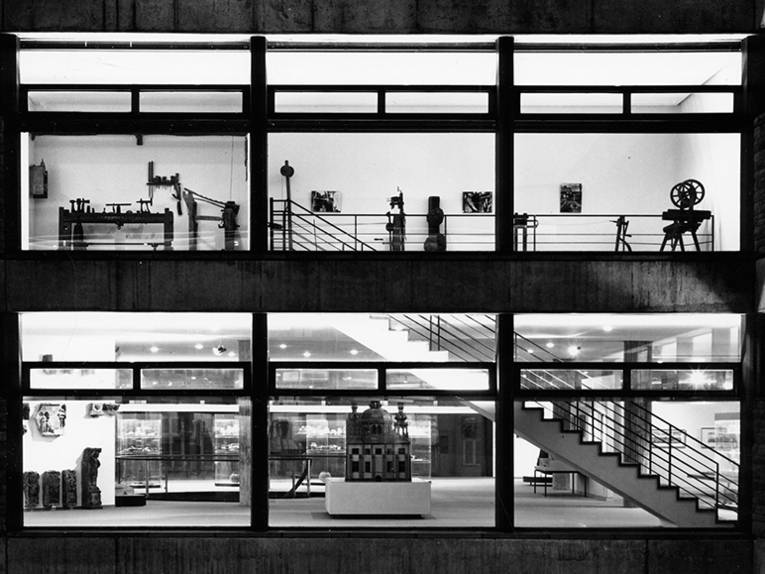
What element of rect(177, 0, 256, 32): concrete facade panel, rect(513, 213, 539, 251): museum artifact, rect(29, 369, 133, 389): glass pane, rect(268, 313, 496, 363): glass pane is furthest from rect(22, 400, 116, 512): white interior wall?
rect(513, 213, 539, 251): museum artifact

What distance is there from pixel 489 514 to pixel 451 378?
5.83 feet

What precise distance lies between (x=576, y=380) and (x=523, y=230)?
2002 mm

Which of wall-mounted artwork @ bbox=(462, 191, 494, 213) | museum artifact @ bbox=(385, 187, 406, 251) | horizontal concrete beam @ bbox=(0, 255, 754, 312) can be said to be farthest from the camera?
Answer: wall-mounted artwork @ bbox=(462, 191, 494, 213)

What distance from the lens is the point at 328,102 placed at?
526 inches

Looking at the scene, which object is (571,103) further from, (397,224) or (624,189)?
(397,224)

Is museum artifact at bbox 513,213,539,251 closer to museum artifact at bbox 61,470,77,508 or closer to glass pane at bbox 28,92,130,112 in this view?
glass pane at bbox 28,92,130,112

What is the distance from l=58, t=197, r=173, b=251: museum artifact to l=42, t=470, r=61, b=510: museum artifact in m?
2.93

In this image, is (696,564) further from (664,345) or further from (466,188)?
(466,188)

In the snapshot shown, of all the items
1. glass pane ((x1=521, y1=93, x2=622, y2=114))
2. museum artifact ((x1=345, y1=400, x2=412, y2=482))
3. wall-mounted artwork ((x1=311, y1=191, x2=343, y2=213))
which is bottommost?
museum artifact ((x1=345, y1=400, x2=412, y2=482))

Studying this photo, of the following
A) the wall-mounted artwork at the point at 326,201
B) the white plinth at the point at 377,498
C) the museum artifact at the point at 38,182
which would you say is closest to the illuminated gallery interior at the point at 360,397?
the white plinth at the point at 377,498

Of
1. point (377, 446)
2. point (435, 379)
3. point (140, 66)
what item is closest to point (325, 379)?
point (377, 446)

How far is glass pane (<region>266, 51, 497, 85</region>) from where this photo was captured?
13.4 metres

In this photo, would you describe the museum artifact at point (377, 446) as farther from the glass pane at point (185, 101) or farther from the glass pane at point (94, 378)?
the glass pane at point (185, 101)

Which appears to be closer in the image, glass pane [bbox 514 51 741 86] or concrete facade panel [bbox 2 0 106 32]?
concrete facade panel [bbox 2 0 106 32]
